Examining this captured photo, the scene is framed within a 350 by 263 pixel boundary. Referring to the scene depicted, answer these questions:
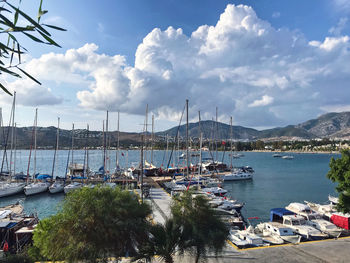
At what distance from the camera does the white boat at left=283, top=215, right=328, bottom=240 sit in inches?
824

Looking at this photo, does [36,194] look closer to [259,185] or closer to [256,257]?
[256,257]

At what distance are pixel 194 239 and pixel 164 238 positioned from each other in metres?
1.40

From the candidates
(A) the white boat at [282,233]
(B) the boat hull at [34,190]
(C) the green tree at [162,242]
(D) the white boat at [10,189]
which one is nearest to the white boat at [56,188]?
(B) the boat hull at [34,190]

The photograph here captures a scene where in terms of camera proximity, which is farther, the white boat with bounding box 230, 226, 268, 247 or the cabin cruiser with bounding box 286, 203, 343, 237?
the cabin cruiser with bounding box 286, 203, 343, 237

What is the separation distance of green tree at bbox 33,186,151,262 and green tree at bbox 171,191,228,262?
187 cm

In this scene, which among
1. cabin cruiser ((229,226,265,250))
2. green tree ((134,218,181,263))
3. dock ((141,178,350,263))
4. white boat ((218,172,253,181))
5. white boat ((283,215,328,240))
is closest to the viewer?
green tree ((134,218,181,263))

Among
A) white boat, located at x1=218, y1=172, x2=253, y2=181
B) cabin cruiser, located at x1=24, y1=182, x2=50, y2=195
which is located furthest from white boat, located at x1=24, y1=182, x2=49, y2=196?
white boat, located at x1=218, y1=172, x2=253, y2=181

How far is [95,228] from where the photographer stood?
956 centimetres

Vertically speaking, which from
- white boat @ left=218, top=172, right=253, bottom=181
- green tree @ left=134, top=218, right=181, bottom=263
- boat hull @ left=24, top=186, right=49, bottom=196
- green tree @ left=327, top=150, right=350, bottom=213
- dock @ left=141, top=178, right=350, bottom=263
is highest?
green tree @ left=327, top=150, right=350, bottom=213

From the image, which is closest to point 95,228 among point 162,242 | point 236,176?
point 162,242

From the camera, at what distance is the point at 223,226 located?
11.4 metres

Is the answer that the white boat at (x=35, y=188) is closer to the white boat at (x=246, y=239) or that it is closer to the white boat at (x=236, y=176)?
the white boat at (x=246, y=239)

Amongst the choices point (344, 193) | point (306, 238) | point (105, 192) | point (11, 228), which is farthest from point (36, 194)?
point (344, 193)

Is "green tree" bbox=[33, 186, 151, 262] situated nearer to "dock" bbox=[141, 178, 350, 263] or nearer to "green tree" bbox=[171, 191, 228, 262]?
"green tree" bbox=[171, 191, 228, 262]
